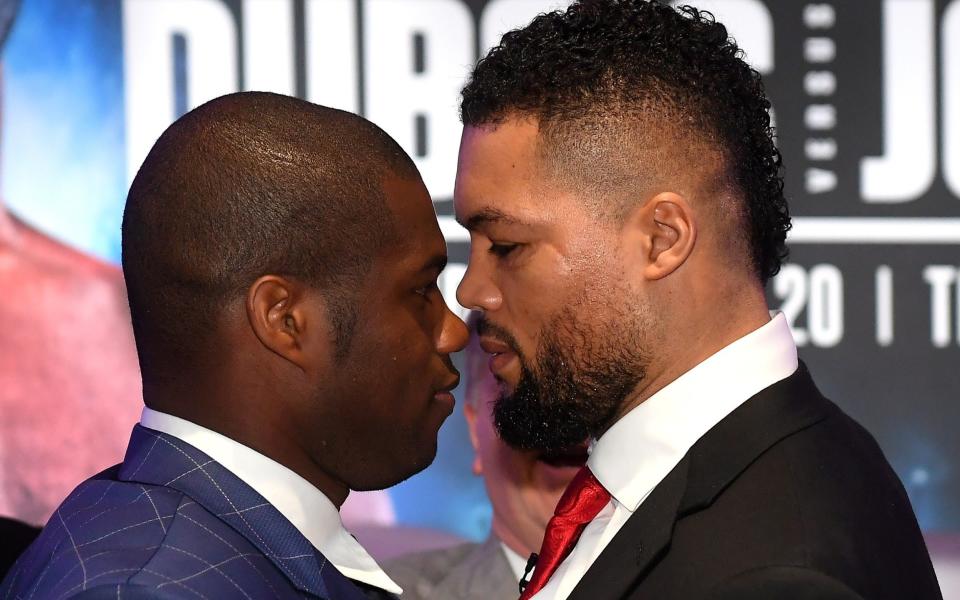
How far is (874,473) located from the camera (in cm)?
153

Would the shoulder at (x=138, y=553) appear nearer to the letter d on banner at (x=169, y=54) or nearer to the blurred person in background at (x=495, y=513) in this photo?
the blurred person in background at (x=495, y=513)

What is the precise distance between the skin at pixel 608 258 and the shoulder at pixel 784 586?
39 centimetres

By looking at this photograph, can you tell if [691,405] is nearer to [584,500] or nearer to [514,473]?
[584,500]

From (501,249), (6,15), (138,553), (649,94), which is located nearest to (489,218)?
(501,249)

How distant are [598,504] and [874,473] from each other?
40 centimetres

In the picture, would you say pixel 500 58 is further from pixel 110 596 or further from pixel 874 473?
pixel 110 596

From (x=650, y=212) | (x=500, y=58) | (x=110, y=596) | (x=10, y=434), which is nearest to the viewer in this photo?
(x=110, y=596)

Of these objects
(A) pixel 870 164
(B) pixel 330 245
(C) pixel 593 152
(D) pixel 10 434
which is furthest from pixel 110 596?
(A) pixel 870 164

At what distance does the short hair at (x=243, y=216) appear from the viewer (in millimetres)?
1384

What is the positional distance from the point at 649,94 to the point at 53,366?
217 centimetres

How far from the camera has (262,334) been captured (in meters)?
1.40

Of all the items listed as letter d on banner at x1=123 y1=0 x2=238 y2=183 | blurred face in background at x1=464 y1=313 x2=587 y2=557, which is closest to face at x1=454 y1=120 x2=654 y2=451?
blurred face in background at x1=464 y1=313 x2=587 y2=557

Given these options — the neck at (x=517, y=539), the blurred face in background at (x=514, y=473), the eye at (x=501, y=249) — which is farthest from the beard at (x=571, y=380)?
the neck at (x=517, y=539)

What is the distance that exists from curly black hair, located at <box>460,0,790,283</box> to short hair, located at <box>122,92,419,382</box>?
1.08 feet
